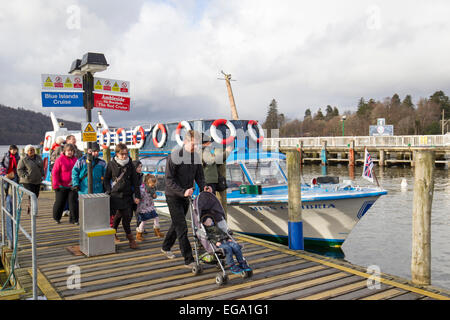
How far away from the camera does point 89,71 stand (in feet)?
22.8

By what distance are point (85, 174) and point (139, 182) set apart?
1.32m

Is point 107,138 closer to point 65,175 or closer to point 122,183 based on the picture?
point 65,175

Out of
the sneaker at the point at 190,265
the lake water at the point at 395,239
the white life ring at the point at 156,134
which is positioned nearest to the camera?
the sneaker at the point at 190,265

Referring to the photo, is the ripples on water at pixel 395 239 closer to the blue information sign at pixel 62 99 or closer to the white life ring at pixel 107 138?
the blue information sign at pixel 62 99

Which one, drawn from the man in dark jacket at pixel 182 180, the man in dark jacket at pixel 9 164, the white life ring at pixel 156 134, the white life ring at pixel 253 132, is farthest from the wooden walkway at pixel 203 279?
the white life ring at pixel 156 134

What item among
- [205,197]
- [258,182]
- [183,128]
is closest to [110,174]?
[205,197]

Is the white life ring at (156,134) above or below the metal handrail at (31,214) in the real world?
above

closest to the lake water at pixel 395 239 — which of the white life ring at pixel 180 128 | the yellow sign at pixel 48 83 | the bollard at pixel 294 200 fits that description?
the bollard at pixel 294 200

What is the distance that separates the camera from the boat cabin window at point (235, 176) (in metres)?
12.0

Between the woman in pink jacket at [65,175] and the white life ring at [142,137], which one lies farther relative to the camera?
the white life ring at [142,137]

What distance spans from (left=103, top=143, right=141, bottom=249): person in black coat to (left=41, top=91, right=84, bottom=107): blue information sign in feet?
3.43

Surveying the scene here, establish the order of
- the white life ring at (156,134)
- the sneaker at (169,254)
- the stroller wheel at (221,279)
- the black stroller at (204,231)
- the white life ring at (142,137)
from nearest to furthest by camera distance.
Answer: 1. the stroller wheel at (221,279)
2. the black stroller at (204,231)
3. the sneaker at (169,254)
4. the white life ring at (156,134)
5. the white life ring at (142,137)

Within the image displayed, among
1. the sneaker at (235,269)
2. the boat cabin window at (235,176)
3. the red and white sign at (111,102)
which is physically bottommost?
the sneaker at (235,269)
